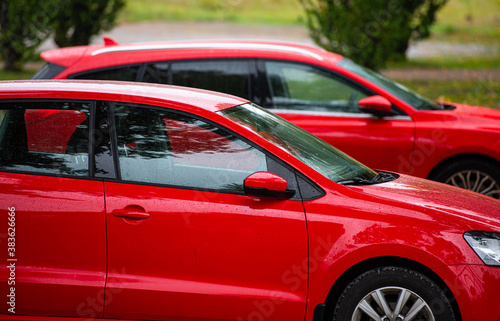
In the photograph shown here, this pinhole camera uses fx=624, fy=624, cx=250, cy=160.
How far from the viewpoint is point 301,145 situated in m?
3.81

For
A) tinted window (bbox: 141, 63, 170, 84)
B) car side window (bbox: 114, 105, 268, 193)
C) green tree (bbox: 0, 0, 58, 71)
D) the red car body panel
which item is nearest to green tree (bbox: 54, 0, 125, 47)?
green tree (bbox: 0, 0, 58, 71)

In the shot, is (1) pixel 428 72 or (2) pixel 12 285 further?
(1) pixel 428 72

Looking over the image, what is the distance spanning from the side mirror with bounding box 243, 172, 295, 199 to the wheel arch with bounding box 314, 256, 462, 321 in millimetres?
540

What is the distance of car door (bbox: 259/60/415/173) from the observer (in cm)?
595

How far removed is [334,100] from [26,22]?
11.6 meters

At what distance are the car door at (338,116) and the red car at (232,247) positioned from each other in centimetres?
254

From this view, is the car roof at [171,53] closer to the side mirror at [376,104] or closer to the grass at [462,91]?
the side mirror at [376,104]

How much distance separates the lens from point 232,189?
3.38m

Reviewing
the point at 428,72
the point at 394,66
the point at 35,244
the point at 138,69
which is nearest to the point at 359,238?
the point at 35,244

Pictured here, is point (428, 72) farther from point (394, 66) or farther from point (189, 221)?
point (189, 221)

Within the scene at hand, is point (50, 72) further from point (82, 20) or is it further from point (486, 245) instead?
point (82, 20)

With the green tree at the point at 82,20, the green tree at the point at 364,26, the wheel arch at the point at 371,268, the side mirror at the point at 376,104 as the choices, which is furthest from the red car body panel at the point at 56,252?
the green tree at the point at 82,20

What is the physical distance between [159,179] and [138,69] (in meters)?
2.87

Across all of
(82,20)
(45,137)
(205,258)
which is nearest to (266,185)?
(205,258)
